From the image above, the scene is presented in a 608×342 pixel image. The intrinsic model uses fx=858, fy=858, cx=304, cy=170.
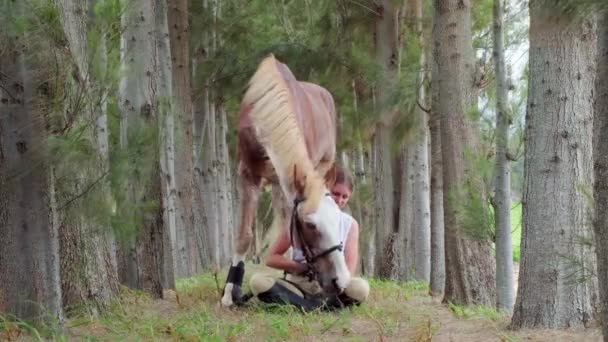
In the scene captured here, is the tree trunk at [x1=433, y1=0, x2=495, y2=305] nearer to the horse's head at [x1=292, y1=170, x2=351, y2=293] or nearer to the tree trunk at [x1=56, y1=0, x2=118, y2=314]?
the horse's head at [x1=292, y1=170, x2=351, y2=293]

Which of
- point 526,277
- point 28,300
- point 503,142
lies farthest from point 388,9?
point 28,300

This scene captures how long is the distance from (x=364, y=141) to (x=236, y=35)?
9.34ft

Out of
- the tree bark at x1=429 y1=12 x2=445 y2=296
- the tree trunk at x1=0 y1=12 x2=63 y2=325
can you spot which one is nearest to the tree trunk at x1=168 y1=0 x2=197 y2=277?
the tree bark at x1=429 y1=12 x2=445 y2=296

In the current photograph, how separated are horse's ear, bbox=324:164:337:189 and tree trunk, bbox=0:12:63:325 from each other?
347cm

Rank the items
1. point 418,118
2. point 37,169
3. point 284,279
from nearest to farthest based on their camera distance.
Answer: point 37,169 → point 284,279 → point 418,118

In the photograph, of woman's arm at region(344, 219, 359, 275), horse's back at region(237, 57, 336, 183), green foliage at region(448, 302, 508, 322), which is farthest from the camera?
horse's back at region(237, 57, 336, 183)

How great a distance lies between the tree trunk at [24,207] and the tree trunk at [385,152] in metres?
6.63

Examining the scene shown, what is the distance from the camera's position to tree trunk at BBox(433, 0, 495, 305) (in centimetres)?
771

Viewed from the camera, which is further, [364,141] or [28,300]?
[364,141]

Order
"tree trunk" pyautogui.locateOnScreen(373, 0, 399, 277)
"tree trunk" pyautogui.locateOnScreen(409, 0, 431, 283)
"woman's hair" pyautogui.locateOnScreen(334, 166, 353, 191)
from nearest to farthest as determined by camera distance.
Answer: "woman's hair" pyautogui.locateOnScreen(334, 166, 353, 191)
"tree trunk" pyautogui.locateOnScreen(373, 0, 399, 277)
"tree trunk" pyautogui.locateOnScreen(409, 0, 431, 283)

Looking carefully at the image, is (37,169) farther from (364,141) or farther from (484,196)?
(364,141)

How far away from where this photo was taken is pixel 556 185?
5273mm

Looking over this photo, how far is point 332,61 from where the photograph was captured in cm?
1205

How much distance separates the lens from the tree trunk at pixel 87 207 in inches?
208
